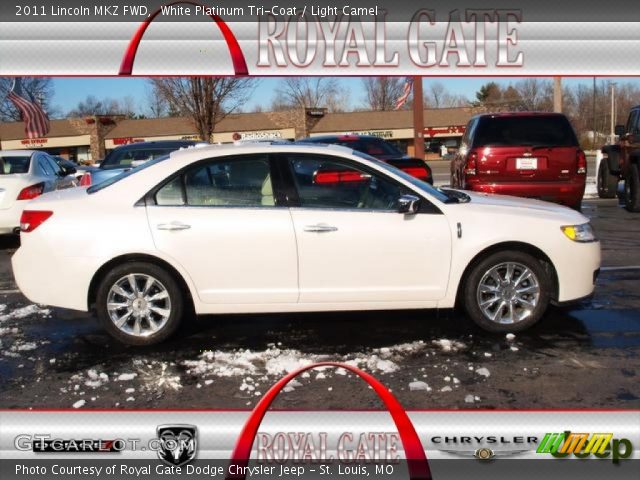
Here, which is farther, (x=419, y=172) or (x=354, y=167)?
(x=419, y=172)

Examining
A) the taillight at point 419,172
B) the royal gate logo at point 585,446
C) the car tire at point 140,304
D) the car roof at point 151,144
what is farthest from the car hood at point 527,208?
the car roof at point 151,144

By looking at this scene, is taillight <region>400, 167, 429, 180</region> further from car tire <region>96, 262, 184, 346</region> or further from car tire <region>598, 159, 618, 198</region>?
car tire <region>598, 159, 618, 198</region>

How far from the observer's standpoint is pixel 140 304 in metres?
4.92

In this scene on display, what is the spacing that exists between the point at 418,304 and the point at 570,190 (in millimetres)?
4937

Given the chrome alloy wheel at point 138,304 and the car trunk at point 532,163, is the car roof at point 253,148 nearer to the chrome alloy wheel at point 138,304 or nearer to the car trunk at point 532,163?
the chrome alloy wheel at point 138,304

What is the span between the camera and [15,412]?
3.63 meters

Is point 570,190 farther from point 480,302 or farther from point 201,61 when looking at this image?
point 201,61

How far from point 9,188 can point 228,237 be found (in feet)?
→ 20.5

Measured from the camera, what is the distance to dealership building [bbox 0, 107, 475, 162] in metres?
48.4

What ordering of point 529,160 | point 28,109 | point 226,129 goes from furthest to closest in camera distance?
point 226,129
point 28,109
point 529,160

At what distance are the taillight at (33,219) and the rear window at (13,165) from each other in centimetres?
555

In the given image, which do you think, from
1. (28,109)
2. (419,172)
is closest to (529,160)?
(419,172)

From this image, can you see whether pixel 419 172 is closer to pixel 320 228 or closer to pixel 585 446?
pixel 320 228

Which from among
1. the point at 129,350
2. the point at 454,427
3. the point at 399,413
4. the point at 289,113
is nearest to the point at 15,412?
the point at 129,350
